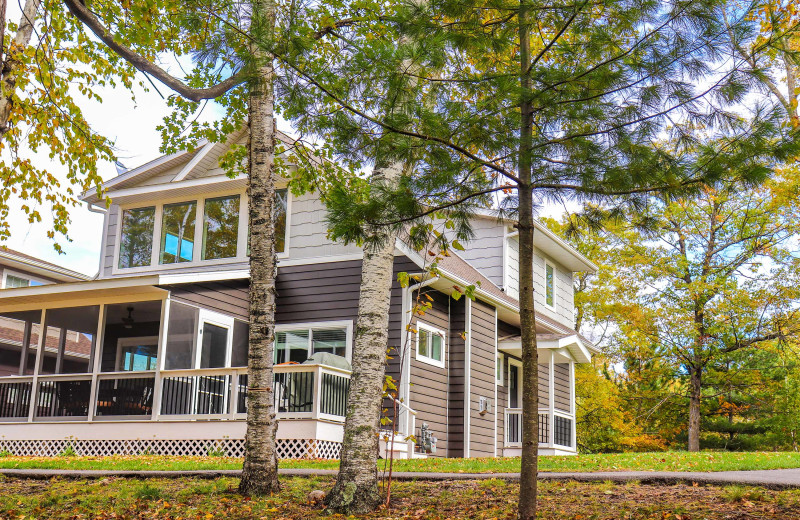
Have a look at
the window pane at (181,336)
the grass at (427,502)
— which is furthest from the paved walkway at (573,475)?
the window pane at (181,336)

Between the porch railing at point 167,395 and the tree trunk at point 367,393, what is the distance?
19.9 ft

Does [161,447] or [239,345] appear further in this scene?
[239,345]

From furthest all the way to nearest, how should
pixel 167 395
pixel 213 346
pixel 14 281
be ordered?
pixel 14 281
pixel 213 346
pixel 167 395

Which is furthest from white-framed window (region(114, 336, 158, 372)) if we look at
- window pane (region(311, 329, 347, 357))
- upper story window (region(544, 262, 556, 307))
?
upper story window (region(544, 262, 556, 307))

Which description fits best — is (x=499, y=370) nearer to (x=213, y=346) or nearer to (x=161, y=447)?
(x=213, y=346)

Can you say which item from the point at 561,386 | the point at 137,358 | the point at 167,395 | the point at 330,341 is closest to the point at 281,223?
the point at 330,341

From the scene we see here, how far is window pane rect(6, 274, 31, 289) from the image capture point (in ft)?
74.2

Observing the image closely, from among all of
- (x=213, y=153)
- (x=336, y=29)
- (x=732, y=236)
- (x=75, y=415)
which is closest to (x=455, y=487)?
(x=336, y=29)

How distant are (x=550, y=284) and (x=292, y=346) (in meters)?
7.96

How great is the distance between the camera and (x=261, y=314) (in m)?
6.95

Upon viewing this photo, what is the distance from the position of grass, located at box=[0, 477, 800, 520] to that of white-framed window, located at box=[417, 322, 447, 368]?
647 centimetres

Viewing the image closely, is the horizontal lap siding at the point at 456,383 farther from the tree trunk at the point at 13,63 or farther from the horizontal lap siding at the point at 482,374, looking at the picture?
→ the tree trunk at the point at 13,63

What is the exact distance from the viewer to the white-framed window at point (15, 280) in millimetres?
22422

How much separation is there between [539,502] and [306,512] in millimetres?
1890
